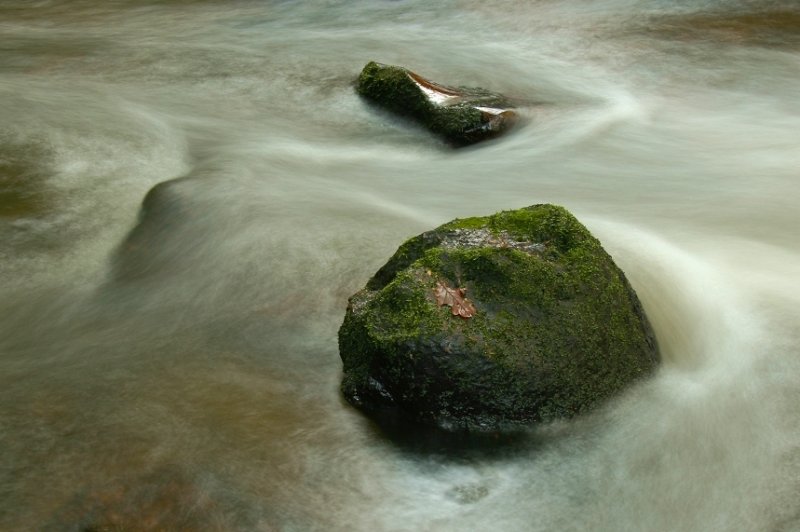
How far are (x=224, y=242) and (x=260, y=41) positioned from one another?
5.97 m

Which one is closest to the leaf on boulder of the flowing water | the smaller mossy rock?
the flowing water

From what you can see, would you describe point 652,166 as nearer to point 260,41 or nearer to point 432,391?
point 432,391

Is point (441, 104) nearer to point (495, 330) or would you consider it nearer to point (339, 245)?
point (339, 245)

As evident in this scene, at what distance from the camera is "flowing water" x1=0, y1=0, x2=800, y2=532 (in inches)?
163

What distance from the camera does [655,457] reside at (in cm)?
436

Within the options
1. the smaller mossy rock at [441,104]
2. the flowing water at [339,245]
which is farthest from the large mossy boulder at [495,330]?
the smaller mossy rock at [441,104]

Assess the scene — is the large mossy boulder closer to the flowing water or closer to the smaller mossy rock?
the flowing water

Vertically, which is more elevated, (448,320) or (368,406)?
(448,320)

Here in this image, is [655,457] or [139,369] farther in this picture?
[139,369]

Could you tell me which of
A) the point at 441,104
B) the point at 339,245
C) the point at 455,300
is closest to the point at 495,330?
the point at 455,300

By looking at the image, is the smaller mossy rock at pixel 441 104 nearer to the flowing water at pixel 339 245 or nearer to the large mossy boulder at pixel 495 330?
the flowing water at pixel 339 245

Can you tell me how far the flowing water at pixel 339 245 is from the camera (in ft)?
13.6

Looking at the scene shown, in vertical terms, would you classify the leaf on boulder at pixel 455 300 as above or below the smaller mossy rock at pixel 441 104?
below

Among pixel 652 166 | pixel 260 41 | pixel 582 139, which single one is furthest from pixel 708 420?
pixel 260 41
